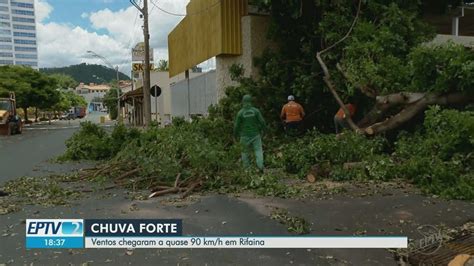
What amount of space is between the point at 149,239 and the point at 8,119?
28398mm

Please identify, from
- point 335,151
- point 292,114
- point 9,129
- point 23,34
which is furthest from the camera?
point 23,34

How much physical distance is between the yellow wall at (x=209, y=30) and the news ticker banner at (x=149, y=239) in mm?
10820

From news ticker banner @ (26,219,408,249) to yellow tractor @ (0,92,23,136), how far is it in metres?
26.7

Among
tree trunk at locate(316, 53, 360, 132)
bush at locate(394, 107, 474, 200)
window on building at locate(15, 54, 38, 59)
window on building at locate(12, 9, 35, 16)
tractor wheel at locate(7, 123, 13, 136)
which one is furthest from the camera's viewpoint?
window on building at locate(15, 54, 38, 59)

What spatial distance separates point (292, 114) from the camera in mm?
12617

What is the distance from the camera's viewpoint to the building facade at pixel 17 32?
10135cm

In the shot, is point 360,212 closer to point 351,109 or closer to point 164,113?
point 351,109

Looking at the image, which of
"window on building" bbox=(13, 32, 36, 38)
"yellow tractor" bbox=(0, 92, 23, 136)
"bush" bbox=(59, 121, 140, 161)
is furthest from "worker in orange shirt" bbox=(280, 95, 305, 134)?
"window on building" bbox=(13, 32, 36, 38)

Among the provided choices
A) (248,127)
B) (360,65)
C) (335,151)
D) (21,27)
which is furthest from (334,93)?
(21,27)

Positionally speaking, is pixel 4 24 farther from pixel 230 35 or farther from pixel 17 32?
pixel 230 35

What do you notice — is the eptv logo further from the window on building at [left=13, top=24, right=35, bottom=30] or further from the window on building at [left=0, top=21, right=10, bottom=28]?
the window on building at [left=13, top=24, right=35, bottom=30]

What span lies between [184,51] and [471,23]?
14.8 metres

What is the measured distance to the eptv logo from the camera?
4.85 meters

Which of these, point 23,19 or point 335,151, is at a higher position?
point 23,19
